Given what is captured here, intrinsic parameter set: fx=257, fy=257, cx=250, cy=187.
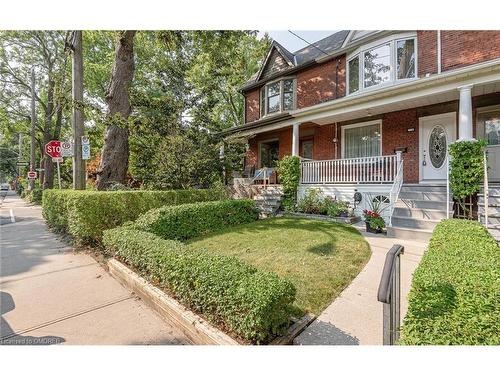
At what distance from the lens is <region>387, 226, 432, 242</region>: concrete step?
19.7 feet

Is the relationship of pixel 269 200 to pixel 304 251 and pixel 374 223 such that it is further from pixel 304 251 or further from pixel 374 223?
pixel 304 251

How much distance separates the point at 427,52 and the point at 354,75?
2513 millimetres

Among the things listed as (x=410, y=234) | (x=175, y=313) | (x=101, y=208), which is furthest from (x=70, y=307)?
(x=410, y=234)

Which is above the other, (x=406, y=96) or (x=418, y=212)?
(x=406, y=96)

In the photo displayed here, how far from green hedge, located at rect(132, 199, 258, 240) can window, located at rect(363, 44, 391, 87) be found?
21.9 feet

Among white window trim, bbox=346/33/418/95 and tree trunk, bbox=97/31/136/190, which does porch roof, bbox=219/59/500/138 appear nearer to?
white window trim, bbox=346/33/418/95

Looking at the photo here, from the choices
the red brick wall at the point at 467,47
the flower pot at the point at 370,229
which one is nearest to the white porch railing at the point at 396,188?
the flower pot at the point at 370,229

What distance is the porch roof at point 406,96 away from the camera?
640 centimetres

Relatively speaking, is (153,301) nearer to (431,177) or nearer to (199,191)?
(199,191)

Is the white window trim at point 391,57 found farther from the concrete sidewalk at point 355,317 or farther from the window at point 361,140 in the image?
the concrete sidewalk at point 355,317

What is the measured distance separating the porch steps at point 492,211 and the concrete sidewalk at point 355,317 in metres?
2.59

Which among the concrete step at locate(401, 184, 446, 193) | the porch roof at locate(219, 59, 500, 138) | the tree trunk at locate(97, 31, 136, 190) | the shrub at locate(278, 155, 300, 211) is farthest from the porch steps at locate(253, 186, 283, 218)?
the tree trunk at locate(97, 31, 136, 190)

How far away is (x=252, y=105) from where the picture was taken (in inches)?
607

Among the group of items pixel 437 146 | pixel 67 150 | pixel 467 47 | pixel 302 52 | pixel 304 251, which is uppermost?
pixel 302 52
